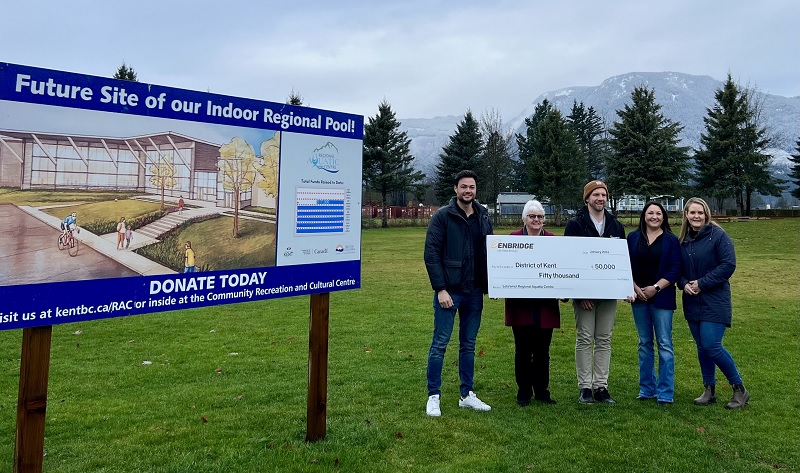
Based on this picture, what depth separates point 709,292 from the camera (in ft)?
16.5

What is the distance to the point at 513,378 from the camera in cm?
608

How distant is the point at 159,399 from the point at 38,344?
2.51 m

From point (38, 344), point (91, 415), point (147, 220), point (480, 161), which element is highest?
point (480, 161)

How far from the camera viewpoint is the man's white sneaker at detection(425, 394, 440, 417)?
4.80 m

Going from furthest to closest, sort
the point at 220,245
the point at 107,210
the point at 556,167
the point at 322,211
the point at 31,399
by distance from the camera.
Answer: the point at 556,167 < the point at 322,211 < the point at 220,245 < the point at 107,210 < the point at 31,399

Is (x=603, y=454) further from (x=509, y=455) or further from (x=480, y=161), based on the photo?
(x=480, y=161)

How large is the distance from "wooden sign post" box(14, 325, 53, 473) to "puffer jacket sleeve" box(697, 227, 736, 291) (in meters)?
5.29

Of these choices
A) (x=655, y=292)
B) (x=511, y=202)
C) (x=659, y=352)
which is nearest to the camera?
(x=655, y=292)

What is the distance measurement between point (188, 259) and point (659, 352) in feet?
14.7

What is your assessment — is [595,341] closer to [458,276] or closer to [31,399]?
[458,276]

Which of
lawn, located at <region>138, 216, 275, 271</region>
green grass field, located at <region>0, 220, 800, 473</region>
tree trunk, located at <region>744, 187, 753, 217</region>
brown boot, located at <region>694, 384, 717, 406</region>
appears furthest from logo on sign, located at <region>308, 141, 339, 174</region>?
tree trunk, located at <region>744, 187, 753, 217</region>

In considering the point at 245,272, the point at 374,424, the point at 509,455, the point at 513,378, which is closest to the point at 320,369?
the point at 374,424

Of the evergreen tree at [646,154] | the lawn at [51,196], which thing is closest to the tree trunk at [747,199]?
the evergreen tree at [646,154]

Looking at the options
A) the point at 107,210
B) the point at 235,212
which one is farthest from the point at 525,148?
the point at 107,210
